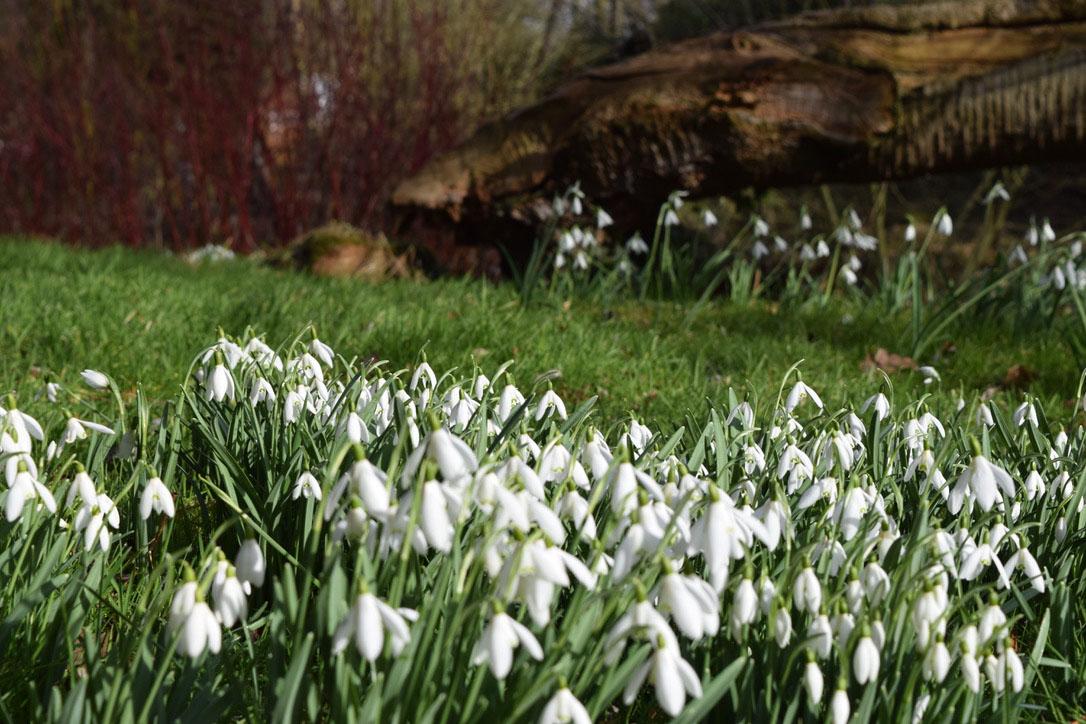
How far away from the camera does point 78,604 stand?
1606 millimetres

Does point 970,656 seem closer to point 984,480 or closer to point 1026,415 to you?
point 984,480

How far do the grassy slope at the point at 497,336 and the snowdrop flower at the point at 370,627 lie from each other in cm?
211

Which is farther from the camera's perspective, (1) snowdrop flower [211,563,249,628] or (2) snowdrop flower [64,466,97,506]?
(2) snowdrop flower [64,466,97,506]

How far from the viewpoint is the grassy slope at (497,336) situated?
12.3 feet

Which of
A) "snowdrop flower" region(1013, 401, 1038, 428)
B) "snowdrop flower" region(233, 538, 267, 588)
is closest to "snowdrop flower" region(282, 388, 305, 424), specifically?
"snowdrop flower" region(233, 538, 267, 588)

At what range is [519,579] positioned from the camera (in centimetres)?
129

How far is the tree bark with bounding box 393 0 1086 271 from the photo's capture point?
5.02m

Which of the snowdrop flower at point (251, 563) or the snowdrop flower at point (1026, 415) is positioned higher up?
the snowdrop flower at point (251, 563)

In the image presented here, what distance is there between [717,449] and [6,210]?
8.69 meters

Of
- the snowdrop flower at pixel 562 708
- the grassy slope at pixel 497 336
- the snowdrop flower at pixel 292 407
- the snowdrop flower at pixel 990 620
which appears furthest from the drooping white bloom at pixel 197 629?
the grassy slope at pixel 497 336

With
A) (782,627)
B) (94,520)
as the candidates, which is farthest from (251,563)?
(782,627)

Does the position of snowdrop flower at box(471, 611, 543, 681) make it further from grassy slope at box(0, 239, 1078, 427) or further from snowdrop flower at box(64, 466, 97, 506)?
grassy slope at box(0, 239, 1078, 427)

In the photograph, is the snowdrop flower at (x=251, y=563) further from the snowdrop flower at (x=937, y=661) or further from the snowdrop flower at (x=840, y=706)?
the snowdrop flower at (x=937, y=661)

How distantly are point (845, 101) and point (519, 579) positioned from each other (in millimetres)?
4338
